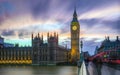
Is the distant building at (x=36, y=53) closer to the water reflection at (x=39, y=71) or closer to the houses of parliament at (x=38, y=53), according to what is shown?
the houses of parliament at (x=38, y=53)

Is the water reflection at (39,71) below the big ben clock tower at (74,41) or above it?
below

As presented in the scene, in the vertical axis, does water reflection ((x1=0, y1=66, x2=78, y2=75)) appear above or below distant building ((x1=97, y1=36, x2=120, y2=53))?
below

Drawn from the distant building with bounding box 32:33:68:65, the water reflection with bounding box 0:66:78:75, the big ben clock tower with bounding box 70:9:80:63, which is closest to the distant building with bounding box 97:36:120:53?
the water reflection with bounding box 0:66:78:75

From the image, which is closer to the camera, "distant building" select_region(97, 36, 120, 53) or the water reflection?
"distant building" select_region(97, 36, 120, 53)

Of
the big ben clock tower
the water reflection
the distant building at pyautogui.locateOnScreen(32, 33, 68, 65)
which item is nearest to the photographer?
the water reflection

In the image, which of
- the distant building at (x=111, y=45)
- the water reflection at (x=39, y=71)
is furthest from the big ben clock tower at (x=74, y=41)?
the distant building at (x=111, y=45)

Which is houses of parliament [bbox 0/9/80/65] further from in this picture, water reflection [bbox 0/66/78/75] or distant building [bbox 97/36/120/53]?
distant building [bbox 97/36/120/53]

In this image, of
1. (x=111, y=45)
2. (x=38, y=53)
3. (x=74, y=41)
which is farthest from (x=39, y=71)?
(x=74, y=41)

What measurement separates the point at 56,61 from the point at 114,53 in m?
61.5

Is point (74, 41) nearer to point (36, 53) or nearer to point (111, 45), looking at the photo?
point (36, 53)

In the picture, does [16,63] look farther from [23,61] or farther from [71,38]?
[71,38]

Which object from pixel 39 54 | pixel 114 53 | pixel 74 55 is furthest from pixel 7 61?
pixel 114 53

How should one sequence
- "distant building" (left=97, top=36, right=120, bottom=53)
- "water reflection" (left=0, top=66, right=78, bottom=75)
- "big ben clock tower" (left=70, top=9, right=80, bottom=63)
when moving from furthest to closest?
"big ben clock tower" (left=70, top=9, right=80, bottom=63) < "water reflection" (left=0, top=66, right=78, bottom=75) < "distant building" (left=97, top=36, right=120, bottom=53)

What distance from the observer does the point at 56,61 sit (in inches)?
2913
